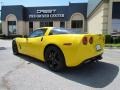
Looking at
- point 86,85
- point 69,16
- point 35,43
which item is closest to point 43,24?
point 69,16

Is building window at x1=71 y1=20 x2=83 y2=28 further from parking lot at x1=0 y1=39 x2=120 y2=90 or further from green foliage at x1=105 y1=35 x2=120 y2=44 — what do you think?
parking lot at x1=0 y1=39 x2=120 y2=90

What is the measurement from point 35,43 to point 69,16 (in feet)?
85.4

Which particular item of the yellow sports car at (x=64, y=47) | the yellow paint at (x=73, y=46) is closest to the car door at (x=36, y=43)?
the yellow sports car at (x=64, y=47)

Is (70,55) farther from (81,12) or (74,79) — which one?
(81,12)

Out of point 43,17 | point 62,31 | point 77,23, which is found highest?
point 43,17

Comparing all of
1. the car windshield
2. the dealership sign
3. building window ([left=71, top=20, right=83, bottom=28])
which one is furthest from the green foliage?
the dealership sign

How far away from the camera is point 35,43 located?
6770 mm

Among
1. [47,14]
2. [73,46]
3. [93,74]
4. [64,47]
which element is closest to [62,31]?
[64,47]

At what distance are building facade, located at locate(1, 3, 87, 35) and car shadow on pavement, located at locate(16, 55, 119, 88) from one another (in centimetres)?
2570

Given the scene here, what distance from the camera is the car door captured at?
21.4ft

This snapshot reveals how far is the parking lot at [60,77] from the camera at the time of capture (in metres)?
4.53

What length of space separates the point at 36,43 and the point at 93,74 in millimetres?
2370

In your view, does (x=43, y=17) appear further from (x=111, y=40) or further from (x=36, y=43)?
(x=36, y=43)

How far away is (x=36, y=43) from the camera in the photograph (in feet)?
22.0
